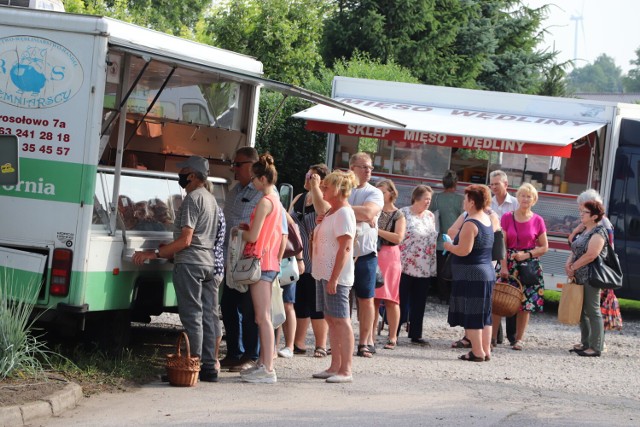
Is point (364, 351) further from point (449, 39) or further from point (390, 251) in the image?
point (449, 39)

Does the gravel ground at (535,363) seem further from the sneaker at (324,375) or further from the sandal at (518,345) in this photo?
the sneaker at (324,375)

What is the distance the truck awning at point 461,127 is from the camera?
48.4ft

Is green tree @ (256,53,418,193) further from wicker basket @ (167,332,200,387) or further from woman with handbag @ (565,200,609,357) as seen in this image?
wicker basket @ (167,332,200,387)

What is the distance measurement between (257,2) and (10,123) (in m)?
20.4

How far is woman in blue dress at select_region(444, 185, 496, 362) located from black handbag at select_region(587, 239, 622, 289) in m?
1.29

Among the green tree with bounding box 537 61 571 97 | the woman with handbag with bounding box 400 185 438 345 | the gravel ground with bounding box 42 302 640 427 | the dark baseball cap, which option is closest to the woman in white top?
the gravel ground with bounding box 42 302 640 427

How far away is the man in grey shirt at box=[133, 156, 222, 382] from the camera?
8250mm

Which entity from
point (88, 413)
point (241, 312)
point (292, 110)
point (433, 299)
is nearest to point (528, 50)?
point (292, 110)

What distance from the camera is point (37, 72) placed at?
8.06 m

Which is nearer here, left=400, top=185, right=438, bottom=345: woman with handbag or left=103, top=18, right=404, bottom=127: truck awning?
left=103, top=18, right=404, bottom=127: truck awning

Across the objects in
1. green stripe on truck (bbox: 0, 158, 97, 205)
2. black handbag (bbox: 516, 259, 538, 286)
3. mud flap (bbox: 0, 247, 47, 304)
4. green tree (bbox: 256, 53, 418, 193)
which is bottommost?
mud flap (bbox: 0, 247, 47, 304)

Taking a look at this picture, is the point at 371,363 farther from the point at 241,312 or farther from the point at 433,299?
the point at 433,299

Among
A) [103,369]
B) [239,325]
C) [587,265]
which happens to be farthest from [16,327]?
[587,265]

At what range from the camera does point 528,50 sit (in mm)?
37844
